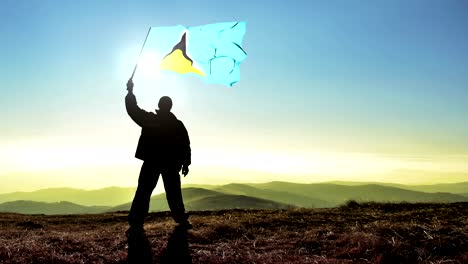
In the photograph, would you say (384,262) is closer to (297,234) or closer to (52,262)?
(297,234)

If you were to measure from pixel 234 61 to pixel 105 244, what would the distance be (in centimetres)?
606

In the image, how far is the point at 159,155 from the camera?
10.2 metres

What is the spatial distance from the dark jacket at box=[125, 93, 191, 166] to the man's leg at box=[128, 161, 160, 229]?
0.22 m

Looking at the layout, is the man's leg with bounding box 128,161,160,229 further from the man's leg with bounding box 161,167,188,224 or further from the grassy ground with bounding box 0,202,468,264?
the grassy ground with bounding box 0,202,468,264

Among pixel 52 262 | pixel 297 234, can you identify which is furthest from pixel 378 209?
pixel 52 262

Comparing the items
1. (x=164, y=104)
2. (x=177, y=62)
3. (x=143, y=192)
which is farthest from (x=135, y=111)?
(x=177, y=62)

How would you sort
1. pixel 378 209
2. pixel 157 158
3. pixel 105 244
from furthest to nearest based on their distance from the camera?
pixel 378 209 → pixel 157 158 → pixel 105 244

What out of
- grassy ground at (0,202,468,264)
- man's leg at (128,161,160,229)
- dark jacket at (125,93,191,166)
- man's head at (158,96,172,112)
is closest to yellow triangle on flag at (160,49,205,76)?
man's head at (158,96,172,112)

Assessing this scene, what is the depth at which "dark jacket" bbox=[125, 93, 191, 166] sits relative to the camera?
10.1m

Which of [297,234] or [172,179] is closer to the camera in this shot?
[297,234]

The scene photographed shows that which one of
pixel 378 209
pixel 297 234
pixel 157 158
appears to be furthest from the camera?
pixel 378 209

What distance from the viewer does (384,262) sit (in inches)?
282

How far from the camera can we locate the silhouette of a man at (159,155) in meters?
10.1

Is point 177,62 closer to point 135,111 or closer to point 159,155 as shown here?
point 135,111
